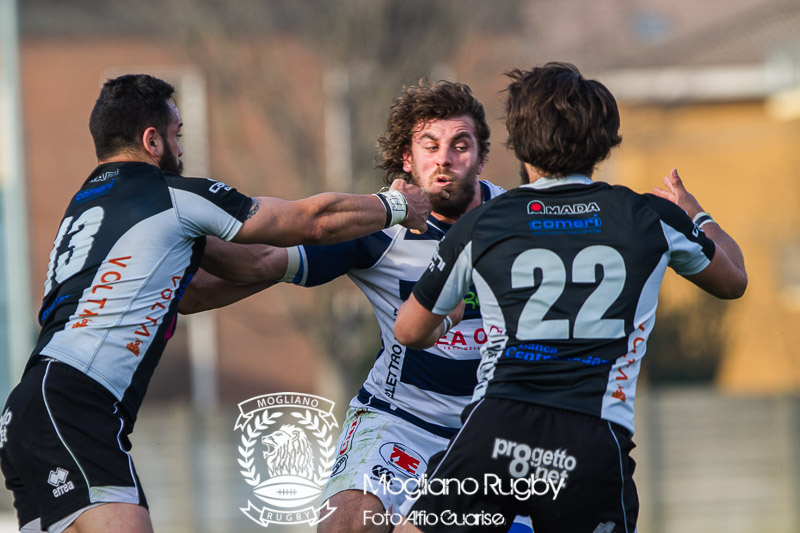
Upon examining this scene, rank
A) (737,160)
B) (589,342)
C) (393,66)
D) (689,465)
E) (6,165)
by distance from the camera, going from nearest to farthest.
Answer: (589,342) → (6,165) → (689,465) → (393,66) → (737,160)

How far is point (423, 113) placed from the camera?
499 centimetres

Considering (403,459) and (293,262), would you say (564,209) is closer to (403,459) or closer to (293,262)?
(403,459)

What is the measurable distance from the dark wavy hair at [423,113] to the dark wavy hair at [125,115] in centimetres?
128

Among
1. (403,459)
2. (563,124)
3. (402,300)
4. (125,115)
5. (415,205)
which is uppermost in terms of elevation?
(125,115)

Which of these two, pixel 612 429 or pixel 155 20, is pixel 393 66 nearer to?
pixel 155 20

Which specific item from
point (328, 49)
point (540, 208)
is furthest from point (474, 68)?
point (540, 208)

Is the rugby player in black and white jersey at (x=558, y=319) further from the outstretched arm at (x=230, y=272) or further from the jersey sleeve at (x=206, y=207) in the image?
the outstretched arm at (x=230, y=272)

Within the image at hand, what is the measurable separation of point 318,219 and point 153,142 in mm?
813

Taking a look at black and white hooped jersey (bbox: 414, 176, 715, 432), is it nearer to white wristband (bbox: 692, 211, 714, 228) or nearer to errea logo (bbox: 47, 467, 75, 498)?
white wristband (bbox: 692, 211, 714, 228)

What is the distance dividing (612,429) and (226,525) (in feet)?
28.7

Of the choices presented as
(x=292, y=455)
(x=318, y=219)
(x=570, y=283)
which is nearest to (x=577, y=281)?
(x=570, y=283)

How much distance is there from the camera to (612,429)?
10.9 feet

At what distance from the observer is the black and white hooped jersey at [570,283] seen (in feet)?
10.8

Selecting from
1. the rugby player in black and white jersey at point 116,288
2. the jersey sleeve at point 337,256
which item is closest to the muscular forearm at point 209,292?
the jersey sleeve at point 337,256
